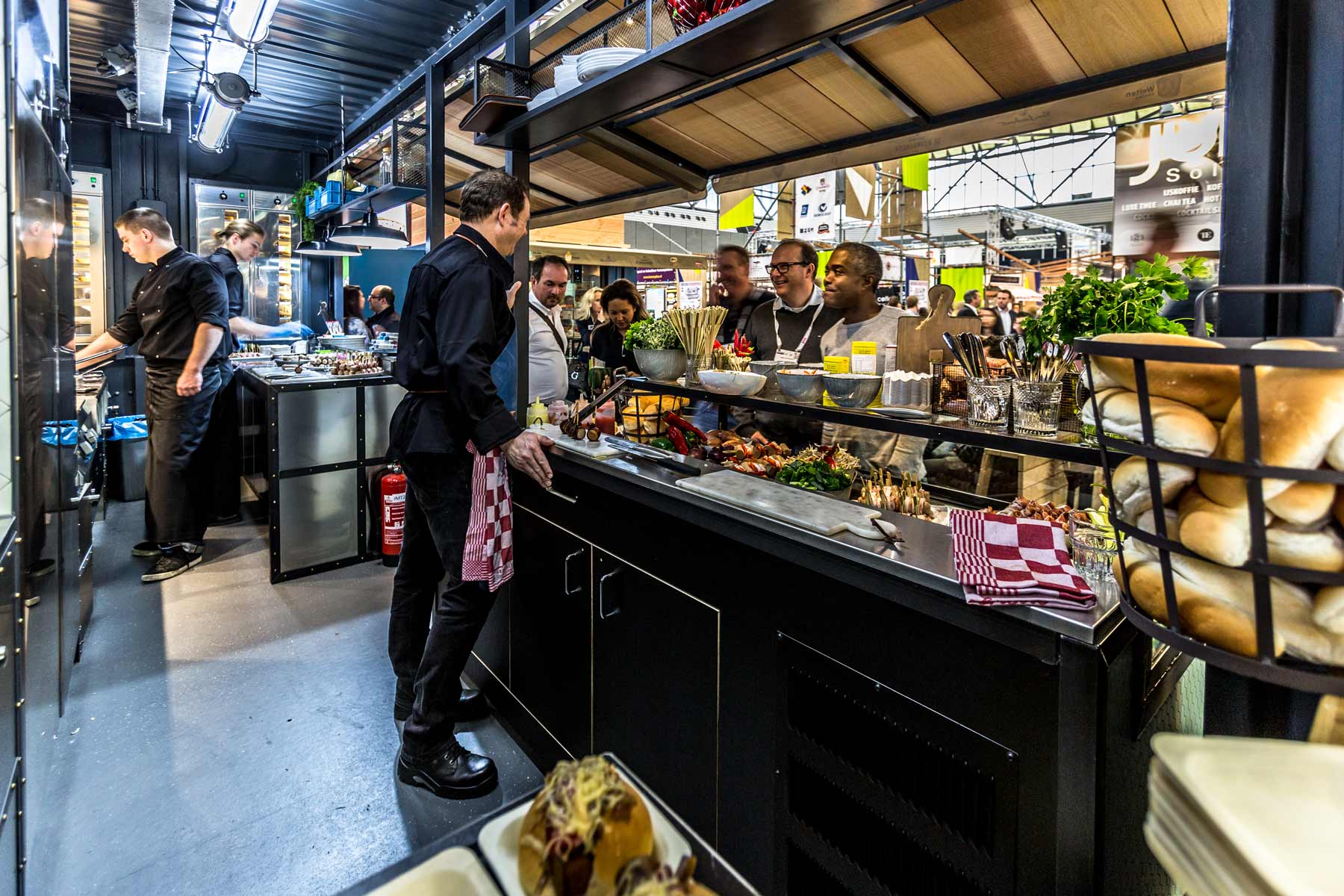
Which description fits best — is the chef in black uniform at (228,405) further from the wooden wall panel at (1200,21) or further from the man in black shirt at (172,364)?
the wooden wall panel at (1200,21)

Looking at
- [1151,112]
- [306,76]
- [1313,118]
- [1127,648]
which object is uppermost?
[1151,112]

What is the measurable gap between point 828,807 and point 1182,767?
110cm

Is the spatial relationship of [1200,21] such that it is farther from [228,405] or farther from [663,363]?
[228,405]

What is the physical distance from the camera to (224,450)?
5445 mm

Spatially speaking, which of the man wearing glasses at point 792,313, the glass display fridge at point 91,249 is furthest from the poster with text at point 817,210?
the glass display fridge at point 91,249

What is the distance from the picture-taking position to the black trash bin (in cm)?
622

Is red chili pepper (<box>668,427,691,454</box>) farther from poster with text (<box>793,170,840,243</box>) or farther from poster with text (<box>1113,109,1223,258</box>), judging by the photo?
poster with text (<box>793,170,840,243</box>)

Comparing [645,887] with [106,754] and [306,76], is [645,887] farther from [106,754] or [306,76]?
[306,76]

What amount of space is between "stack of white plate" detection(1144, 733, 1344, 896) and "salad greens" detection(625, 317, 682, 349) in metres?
2.20

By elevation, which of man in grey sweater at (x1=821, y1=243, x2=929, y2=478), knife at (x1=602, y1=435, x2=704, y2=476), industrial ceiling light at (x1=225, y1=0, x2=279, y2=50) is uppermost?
industrial ceiling light at (x1=225, y1=0, x2=279, y2=50)

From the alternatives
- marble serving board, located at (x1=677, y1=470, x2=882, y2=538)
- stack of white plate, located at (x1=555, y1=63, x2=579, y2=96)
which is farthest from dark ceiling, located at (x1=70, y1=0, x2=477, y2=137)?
marble serving board, located at (x1=677, y1=470, x2=882, y2=538)

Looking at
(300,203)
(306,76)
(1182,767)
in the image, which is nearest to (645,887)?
(1182,767)

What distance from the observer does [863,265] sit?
130 inches

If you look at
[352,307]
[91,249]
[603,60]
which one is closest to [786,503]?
[603,60]
